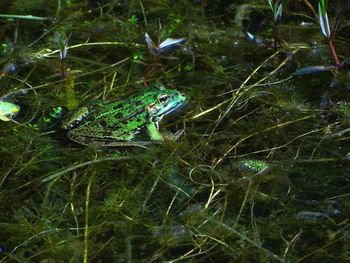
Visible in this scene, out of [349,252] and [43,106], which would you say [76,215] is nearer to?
[43,106]

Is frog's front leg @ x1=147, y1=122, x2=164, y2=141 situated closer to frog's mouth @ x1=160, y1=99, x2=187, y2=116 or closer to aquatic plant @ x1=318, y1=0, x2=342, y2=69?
frog's mouth @ x1=160, y1=99, x2=187, y2=116

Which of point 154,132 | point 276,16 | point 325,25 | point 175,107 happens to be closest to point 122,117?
point 154,132

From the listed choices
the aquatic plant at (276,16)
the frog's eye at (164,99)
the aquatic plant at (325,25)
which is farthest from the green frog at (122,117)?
the aquatic plant at (325,25)

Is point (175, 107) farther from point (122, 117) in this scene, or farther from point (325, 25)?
point (325, 25)

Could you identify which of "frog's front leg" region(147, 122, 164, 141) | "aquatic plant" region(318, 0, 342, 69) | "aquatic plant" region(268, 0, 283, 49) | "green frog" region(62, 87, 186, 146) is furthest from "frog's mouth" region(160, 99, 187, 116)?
"aquatic plant" region(318, 0, 342, 69)

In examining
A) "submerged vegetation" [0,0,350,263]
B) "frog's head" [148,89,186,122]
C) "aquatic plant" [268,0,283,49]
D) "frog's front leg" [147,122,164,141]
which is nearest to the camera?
"submerged vegetation" [0,0,350,263]

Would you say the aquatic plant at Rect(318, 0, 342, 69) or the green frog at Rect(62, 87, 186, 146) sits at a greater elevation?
the aquatic plant at Rect(318, 0, 342, 69)

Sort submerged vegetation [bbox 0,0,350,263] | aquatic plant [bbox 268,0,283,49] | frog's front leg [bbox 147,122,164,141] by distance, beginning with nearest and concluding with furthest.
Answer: submerged vegetation [bbox 0,0,350,263] → frog's front leg [bbox 147,122,164,141] → aquatic plant [bbox 268,0,283,49]

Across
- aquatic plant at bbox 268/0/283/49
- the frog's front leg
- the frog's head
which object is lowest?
the frog's front leg
